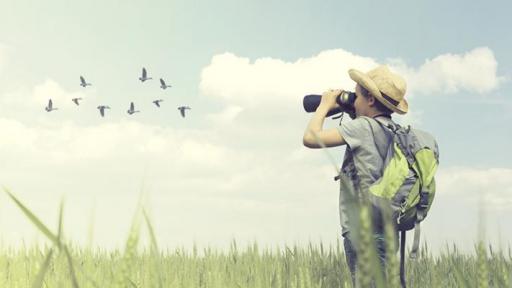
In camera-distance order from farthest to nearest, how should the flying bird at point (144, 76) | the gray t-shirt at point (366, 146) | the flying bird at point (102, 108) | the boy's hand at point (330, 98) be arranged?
the flying bird at point (102, 108) < the flying bird at point (144, 76) < the boy's hand at point (330, 98) < the gray t-shirt at point (366, 146)

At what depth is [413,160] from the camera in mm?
4156

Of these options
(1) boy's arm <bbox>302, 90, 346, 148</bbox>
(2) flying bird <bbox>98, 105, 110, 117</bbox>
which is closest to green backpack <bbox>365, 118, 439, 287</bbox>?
(1) boy's arm <bbox>302, 90, 346, 148</bbox>

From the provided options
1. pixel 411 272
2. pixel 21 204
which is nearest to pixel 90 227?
pixel 21 204

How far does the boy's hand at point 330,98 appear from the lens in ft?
14.7

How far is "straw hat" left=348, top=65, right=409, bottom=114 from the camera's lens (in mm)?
4297

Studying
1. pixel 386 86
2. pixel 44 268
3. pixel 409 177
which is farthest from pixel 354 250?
pixel 44 268

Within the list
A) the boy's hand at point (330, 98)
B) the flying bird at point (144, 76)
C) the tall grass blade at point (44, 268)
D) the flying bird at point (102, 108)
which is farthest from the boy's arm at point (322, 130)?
the flying bird at point (102, 108)

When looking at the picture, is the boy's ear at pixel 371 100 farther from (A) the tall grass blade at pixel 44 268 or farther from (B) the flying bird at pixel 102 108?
(B) the flying bird at pixel 102 108

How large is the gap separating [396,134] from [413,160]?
0.20 m

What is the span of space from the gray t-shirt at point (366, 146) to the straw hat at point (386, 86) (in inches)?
8.4

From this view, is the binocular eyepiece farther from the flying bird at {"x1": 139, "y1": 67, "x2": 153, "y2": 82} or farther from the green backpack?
the flying bird at {"x1": 139, "y1": 67, "x2": 153, "y2": 82}

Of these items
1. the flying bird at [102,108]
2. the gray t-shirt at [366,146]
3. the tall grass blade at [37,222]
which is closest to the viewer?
the tall grass blade at [37,222]

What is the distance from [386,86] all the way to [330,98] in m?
0.40

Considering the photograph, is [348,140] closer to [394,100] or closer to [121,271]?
[394,100]
